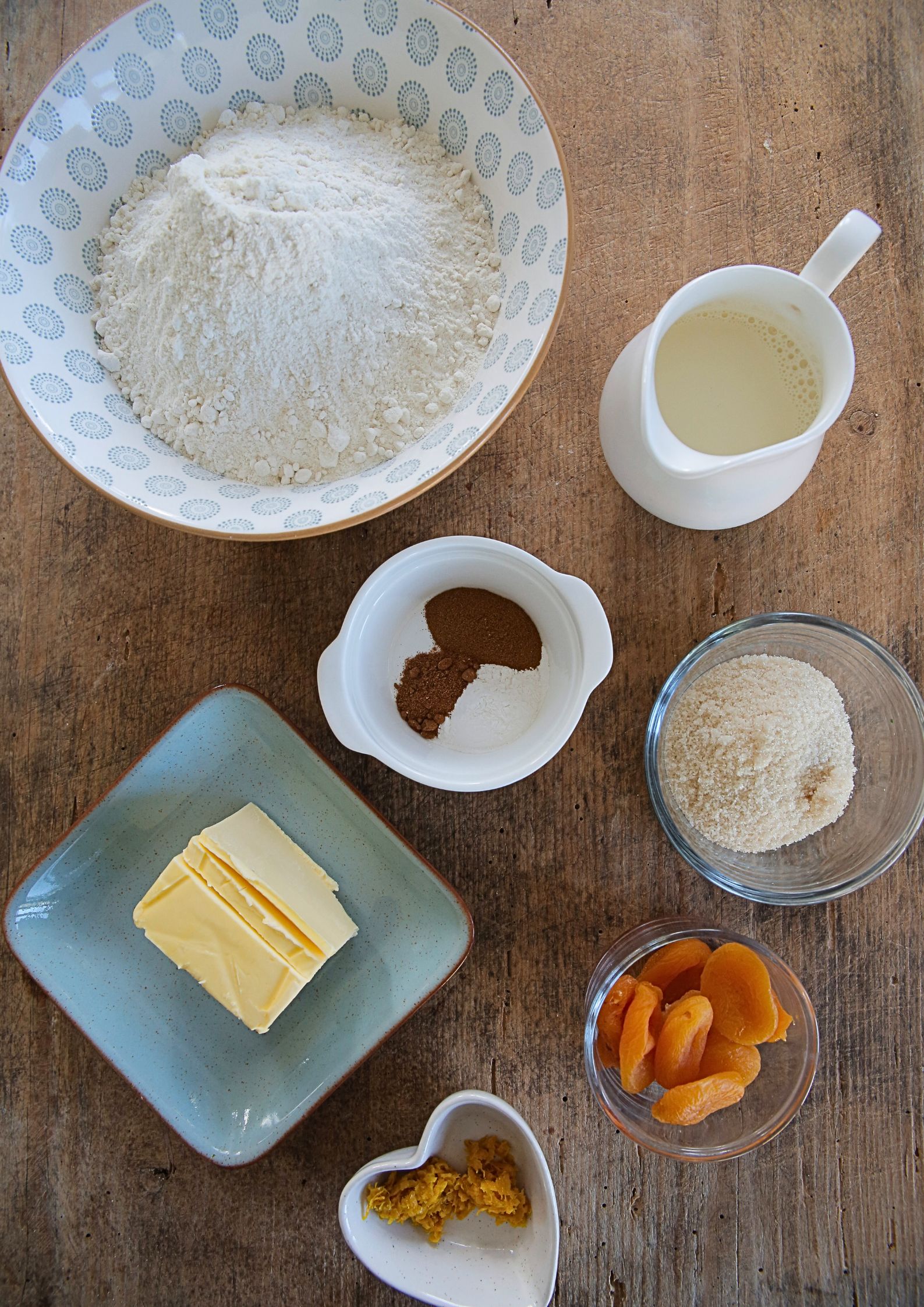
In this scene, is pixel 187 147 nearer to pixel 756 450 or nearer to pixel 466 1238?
pixel 756 450

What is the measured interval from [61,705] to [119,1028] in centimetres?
40

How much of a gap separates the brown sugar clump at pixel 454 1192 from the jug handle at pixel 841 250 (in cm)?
101

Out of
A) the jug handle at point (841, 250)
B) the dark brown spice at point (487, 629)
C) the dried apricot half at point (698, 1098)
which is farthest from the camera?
the dark brown spice at point (487, 629)

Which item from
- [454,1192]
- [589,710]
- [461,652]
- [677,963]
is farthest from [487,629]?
[454,1192]

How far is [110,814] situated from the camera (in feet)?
3.12

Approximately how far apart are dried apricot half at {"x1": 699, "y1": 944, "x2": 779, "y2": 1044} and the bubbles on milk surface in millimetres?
557

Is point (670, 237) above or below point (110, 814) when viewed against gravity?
above

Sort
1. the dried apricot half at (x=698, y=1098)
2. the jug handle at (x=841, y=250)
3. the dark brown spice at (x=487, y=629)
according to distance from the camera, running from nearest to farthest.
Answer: the jug handle at (x=841, y=250) < the dried apricot half at (x=698, y=1098) < the dark brown spice at (x=487, y=629)

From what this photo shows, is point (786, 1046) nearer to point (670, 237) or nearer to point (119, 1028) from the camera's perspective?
point (119, 1028)

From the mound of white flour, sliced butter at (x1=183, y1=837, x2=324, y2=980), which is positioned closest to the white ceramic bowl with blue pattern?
the mound of white flour

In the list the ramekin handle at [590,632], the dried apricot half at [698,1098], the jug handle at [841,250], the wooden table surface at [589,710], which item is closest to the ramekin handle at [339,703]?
the wooden table surface at [589,710]

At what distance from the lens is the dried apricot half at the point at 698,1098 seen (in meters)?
0.83

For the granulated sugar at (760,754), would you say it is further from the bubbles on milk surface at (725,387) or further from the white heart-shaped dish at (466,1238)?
the white heart-shaped dish at (466,1238)

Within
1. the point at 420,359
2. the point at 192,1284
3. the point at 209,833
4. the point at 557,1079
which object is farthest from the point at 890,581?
the point at 192,1284
